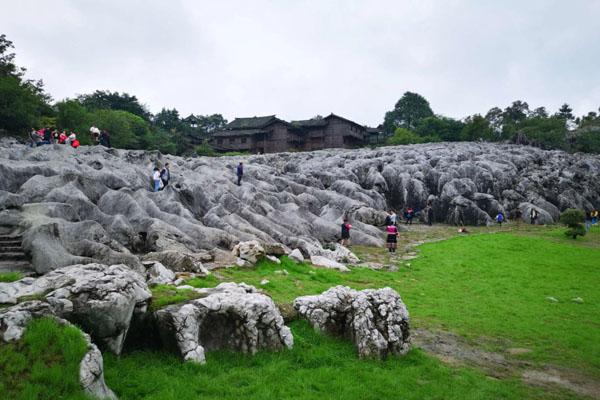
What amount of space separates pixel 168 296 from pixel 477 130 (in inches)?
4199

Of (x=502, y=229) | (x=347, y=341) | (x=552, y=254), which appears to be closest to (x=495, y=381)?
(x=347, y=341)

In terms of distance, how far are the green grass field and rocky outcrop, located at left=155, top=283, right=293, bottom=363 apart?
0.32 m

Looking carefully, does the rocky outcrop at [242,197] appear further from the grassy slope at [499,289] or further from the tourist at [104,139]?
the tourist at [104,139]

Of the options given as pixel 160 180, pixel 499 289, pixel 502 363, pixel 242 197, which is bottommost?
pixel 499 289

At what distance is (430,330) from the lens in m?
15.3

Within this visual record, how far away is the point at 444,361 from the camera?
12.4m

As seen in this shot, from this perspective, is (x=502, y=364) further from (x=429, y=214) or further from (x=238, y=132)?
(x=238, y=132)

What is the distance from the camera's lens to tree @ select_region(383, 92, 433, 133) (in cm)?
13112

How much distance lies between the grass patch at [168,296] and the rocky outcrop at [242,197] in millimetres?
4533

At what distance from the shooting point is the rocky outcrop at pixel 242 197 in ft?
67.7

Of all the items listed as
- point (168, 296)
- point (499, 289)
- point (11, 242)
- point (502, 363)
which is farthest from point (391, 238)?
point (11, 242)

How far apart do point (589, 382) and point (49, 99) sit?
3285 inches

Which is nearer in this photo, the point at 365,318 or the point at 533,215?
the point at 365,318

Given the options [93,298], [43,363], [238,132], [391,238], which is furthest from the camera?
[238,132]
